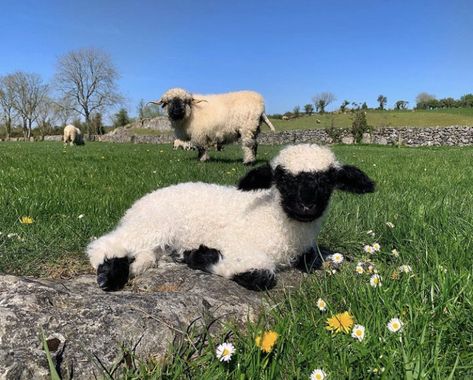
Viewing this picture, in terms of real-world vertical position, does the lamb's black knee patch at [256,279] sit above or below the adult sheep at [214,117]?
below

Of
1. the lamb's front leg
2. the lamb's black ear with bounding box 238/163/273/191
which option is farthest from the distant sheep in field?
the lamb's black ear with bounding box 238/163/273/191

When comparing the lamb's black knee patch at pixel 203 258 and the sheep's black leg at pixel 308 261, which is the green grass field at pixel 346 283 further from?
the lamb's black knee patch at pixel 203 258

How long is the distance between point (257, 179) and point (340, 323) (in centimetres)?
152

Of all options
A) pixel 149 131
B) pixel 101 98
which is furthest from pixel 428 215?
pixel 101 98

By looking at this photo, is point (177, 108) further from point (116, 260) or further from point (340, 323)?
point (340, 323)

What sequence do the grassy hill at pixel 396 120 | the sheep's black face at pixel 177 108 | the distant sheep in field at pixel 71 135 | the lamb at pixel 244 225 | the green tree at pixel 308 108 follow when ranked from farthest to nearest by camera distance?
the green tree at pixel 308 108 < the grassy hill at pixel 396 120 < the distant sheep in field at pixel 71 135 < the sheep's black face at pixel 177 108 < the lamb at pixel 244 225

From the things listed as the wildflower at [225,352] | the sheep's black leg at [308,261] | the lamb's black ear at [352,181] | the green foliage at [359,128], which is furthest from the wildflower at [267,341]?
the green foliage at [359,128]

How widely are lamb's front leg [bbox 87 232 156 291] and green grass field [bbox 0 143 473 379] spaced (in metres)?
0.27

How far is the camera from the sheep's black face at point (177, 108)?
1251cm

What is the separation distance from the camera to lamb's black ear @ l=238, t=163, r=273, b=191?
11.2 ft

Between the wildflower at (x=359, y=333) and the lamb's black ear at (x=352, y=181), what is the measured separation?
4.89 feet

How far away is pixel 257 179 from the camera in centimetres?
342

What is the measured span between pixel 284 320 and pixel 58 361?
113cm

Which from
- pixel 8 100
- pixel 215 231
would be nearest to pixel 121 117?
pixel 8 100
